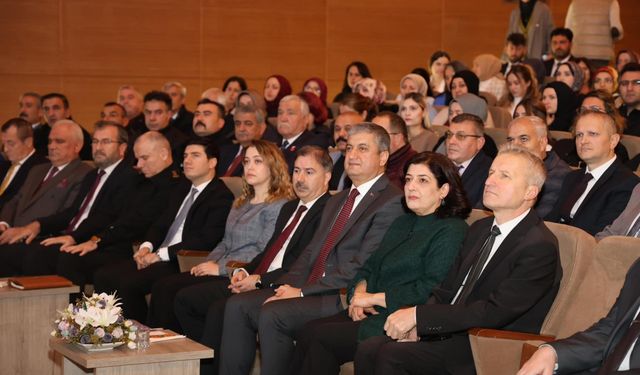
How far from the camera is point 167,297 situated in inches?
205

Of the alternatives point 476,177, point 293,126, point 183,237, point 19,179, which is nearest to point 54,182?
point 19,179

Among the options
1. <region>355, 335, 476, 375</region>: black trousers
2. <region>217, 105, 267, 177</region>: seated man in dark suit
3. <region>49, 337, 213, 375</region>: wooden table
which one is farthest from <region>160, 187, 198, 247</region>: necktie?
<region>355, 335, 476, 375</region>: black trousers

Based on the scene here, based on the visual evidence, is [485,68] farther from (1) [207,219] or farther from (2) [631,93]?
Result: (1) [207,219]

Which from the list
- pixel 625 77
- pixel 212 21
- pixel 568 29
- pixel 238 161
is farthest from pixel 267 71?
pixel 625 77

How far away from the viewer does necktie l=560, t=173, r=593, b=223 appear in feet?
15.7

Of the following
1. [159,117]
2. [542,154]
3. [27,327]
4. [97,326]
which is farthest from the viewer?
[159,117]

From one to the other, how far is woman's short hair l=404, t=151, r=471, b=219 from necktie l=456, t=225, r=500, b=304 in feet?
1.16

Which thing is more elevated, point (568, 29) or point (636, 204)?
point (568, 29)

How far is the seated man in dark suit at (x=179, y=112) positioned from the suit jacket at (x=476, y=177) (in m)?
3.71

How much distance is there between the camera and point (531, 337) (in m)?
3.46

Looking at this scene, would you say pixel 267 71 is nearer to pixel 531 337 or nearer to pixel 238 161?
pixel 238 161

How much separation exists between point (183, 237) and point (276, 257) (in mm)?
930

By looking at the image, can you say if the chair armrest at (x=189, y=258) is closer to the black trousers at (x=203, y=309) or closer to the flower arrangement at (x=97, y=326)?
the black trousers at (x=203, y=309)

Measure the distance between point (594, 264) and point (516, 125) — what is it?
77.2 inches
